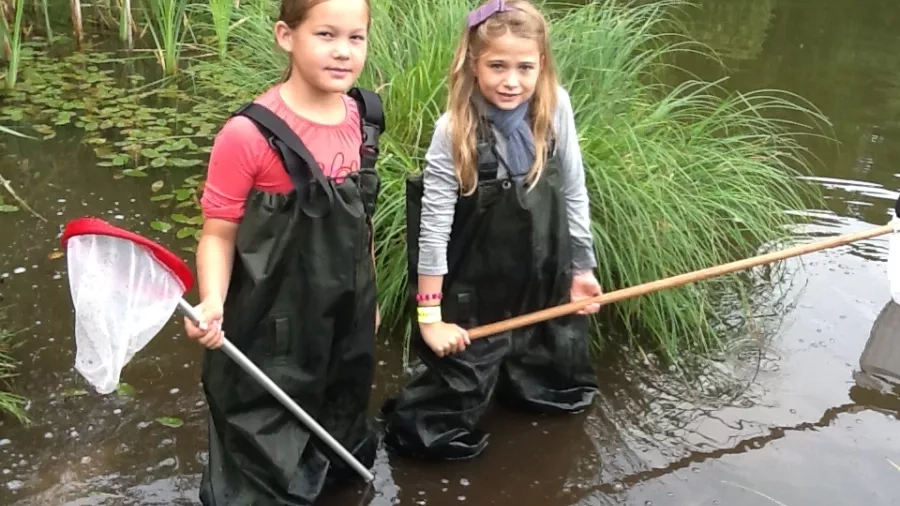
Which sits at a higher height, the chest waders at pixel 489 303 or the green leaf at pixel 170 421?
the chest waders at pixel 489 303

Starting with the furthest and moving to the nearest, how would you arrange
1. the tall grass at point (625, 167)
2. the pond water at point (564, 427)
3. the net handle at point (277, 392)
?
the tall grass at point (625, 167)
the pond water at point (564, 427)
the net handle at point (277, 392)

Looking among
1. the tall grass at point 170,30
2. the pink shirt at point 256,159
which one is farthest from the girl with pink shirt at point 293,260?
the tall grass at point 170,30

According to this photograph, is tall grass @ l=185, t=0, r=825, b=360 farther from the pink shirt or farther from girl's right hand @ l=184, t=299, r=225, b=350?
girl's right hand @ l=184, t=299, r=225, b=350

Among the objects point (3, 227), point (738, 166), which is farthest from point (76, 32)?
point (738, 166)

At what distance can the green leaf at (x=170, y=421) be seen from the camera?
2.74m

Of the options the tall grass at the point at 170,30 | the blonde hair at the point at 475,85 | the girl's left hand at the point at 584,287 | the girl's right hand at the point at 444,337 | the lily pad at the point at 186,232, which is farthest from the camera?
the tall grass at the point at 170,30

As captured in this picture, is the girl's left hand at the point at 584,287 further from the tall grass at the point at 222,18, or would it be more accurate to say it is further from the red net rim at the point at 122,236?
the tall grass at the point at 222,18

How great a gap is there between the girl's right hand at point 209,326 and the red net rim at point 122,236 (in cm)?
10

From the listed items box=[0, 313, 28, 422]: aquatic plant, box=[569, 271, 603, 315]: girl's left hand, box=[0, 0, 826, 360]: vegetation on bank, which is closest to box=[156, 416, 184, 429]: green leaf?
box=[0, 313, 28, 422]: aquatic plant

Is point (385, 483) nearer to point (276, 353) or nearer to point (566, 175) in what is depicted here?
point (276, 353)

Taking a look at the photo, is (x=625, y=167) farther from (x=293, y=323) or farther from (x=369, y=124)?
(x=293, y=323)

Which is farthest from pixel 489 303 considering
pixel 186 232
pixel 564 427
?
pixel 186 232

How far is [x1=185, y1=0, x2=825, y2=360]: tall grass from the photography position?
324cm

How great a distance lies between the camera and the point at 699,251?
3.33 meters
